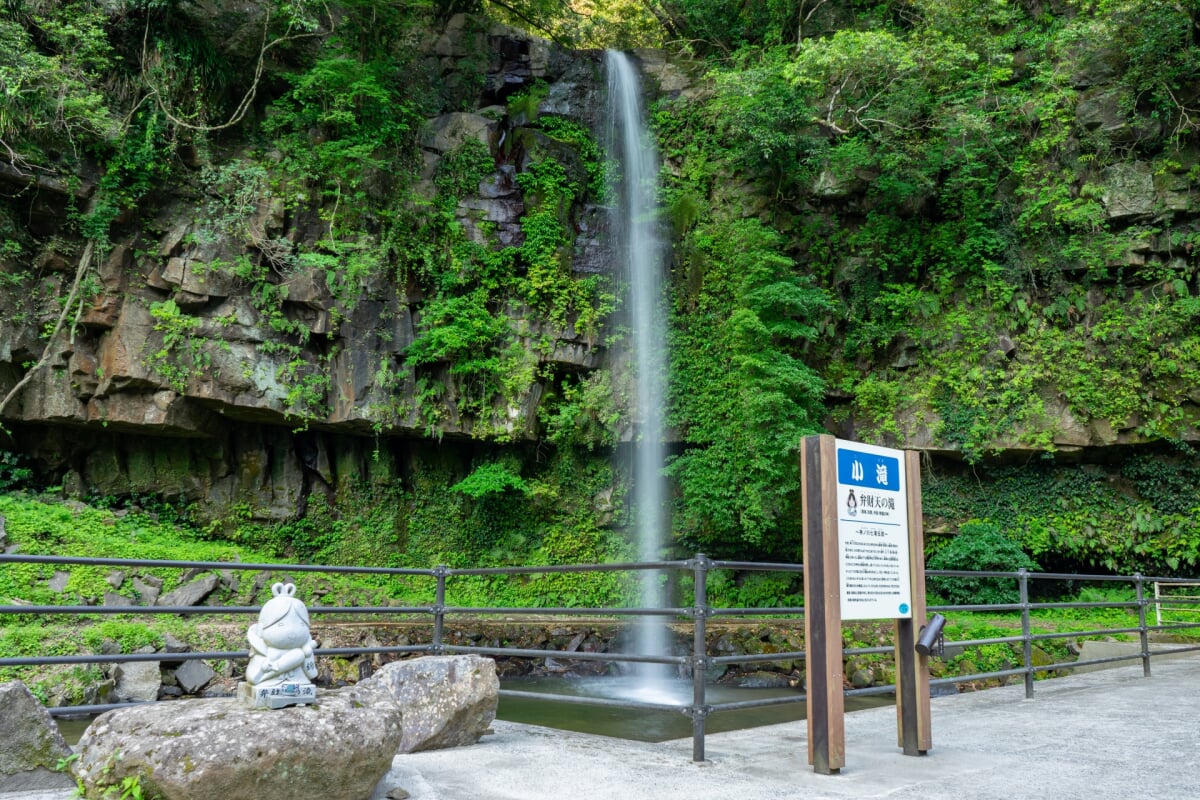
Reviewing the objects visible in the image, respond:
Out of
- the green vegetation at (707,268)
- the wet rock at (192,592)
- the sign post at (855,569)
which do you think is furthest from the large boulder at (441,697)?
the green vegetation at (707,268)

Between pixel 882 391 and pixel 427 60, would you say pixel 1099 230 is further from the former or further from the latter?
pixel 427 60

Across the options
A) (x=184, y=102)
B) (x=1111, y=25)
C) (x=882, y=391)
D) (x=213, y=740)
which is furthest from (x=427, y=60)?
(x=213, y=740)

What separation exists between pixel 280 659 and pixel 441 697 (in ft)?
4.35

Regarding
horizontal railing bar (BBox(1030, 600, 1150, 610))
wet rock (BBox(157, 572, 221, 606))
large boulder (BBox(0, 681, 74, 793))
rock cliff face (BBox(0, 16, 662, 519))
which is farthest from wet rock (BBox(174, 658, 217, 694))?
horizontal railing bar (BBox(1030, 600, 1150, 610))

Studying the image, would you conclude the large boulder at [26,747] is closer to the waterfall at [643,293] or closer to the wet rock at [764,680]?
the wet rock at [764,680]

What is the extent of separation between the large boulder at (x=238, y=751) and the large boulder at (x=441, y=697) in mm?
1084

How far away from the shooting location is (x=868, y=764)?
4062 mm

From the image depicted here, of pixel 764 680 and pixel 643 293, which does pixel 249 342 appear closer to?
pixel 643 293

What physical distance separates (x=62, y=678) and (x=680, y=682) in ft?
27.4

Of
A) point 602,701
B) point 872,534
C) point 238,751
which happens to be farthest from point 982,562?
point 238,751

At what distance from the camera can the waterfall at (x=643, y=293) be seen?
1623 centimetres

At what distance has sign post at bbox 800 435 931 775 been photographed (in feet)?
12.8

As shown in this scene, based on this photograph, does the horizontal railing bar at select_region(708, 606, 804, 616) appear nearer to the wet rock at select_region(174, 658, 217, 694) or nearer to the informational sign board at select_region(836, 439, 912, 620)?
the informational sign board at select_region(836, 439, 912, 620)

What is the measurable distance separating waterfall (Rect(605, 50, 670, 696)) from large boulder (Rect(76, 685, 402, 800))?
40.1ft
